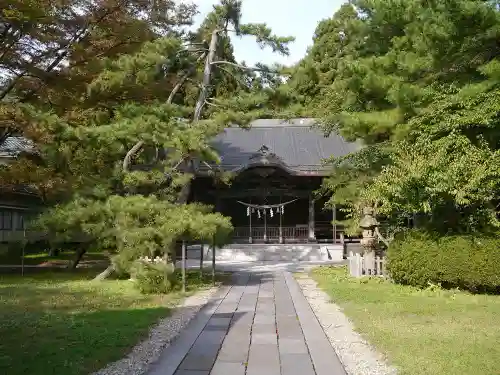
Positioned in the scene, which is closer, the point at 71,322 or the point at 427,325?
the point at 427,325

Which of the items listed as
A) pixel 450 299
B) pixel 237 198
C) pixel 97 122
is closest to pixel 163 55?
pixel 97 122

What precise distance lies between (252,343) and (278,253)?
584 inches

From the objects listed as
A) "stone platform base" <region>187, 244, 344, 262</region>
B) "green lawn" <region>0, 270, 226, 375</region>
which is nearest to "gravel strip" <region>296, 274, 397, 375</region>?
"green lawn" <region>0, 270, 226, 375</region>

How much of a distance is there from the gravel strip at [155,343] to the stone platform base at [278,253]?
11222mm

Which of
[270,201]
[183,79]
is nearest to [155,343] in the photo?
[183,79]

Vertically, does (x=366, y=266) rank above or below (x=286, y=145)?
below

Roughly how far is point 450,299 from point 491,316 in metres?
1.79

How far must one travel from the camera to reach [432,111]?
420 inches

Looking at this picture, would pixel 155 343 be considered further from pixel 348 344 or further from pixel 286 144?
pixel 286 144

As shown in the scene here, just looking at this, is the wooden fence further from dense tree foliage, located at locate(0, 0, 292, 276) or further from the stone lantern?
dense tree foliage, located at locate(0, 0, 292, 276)

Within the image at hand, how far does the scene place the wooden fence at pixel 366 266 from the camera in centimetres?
1303

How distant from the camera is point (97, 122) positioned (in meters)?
12.9

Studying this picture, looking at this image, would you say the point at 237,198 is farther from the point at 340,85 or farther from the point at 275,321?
the point at 275,321

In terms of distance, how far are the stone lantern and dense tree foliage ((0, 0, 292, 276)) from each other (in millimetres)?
4307
